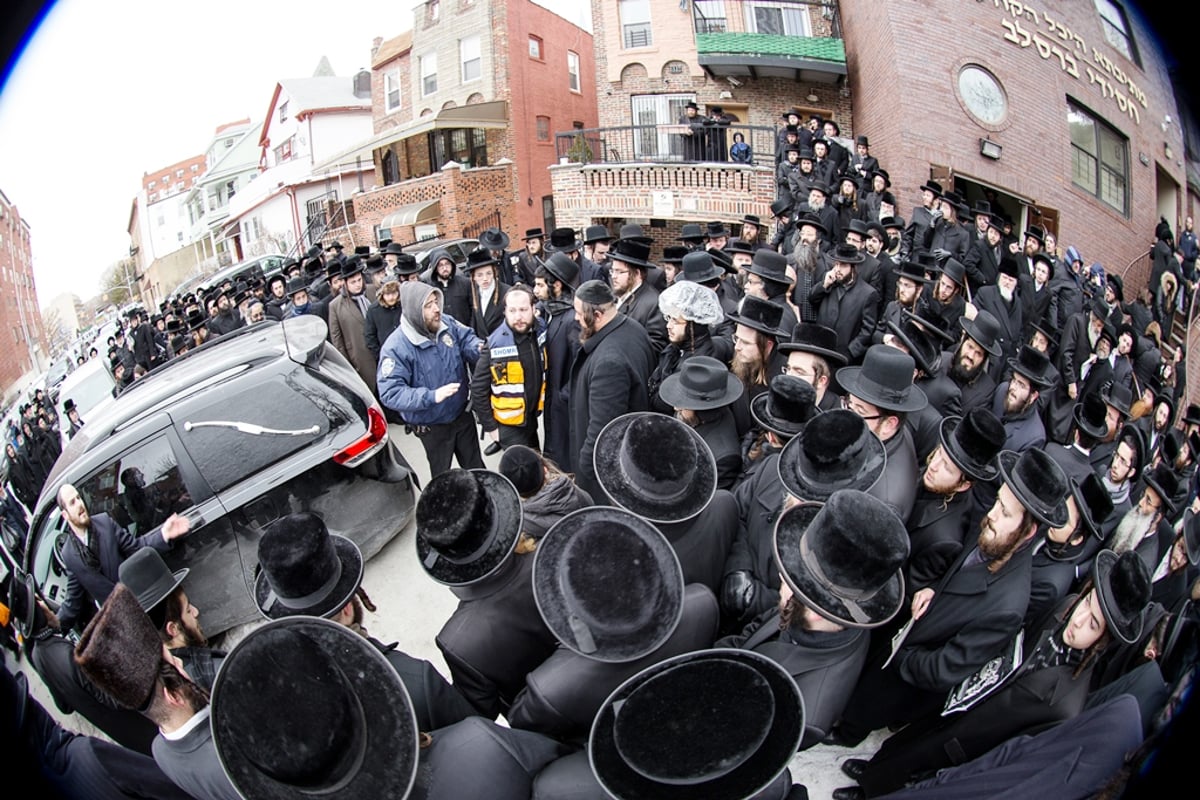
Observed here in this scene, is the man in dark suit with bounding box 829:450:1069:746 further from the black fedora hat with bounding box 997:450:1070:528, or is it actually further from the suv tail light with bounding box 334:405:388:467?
the suv tail light with bounding box 334:405:388:467

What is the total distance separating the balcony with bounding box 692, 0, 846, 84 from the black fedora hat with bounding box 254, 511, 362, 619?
1985 mm

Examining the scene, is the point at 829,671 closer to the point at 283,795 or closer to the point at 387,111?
the point at 283,795

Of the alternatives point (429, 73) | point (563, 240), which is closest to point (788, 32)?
point (429, 73)

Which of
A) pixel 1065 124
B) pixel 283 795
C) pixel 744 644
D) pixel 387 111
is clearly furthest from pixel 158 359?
pixel 1065 124

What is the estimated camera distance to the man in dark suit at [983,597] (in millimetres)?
1923

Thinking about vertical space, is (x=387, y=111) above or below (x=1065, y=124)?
above

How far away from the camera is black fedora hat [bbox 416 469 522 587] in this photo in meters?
1.83

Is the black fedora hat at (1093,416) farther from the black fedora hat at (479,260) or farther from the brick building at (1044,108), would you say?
the black fedora hat at (479,260)

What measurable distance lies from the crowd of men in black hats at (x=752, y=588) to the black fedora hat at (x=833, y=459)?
17 mm

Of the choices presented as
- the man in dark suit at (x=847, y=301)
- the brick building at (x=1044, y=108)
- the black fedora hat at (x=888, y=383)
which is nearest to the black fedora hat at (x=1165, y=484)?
the brick building at (x=1044, y=108)

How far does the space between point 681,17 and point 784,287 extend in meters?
2.90

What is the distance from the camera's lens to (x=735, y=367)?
150 inches

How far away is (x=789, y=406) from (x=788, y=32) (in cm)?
163

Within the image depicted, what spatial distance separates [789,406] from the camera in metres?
2.90
